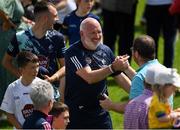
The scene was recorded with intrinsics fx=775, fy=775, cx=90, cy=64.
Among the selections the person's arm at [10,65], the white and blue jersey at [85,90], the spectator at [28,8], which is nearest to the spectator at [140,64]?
the white and blue jersey at [85,90]

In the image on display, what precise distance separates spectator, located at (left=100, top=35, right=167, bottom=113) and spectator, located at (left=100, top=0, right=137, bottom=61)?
5058 millimetres

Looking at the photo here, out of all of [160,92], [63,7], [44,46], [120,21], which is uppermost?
[160,92]

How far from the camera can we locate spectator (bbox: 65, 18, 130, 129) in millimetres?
8305

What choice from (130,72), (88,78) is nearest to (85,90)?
(88,78)

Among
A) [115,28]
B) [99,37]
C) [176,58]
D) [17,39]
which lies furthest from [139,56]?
[176,58]

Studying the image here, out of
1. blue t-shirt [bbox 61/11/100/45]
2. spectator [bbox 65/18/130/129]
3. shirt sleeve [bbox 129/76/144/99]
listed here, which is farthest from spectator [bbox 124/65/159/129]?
blue t-shirt [bbox 61/11/100/45]

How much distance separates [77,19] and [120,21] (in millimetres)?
2271

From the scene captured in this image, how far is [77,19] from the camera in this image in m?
11.2

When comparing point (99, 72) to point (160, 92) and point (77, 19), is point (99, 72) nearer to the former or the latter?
point (160, 92)

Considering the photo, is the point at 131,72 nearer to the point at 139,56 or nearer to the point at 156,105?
the point at 139,56

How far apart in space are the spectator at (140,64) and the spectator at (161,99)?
0.63m

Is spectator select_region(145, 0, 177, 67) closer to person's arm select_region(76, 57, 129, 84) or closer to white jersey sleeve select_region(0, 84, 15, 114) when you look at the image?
person's arm select_region(76, 57, 129, 84)

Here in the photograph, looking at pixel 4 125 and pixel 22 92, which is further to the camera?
pixel 4 125

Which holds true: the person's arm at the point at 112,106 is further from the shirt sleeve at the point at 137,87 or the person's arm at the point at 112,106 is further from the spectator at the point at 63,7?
the spectator at the point at 63,7
